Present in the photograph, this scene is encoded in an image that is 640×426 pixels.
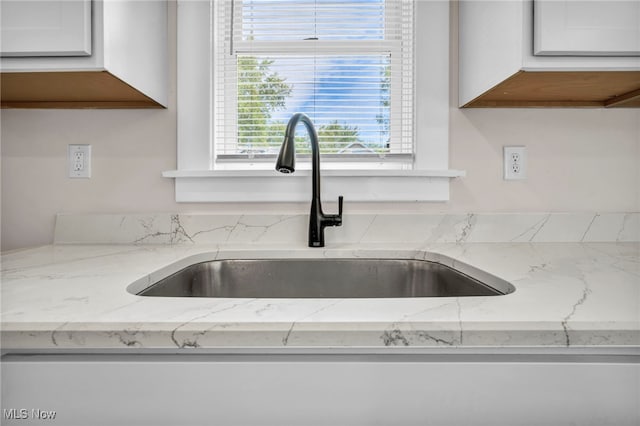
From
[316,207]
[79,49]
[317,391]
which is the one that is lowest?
[317,391]

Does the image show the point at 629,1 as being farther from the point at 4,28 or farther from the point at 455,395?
the point at 4,28

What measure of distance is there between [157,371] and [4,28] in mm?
907

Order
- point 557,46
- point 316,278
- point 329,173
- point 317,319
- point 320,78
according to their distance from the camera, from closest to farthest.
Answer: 1. point 317,319
2. point 557,46
3. point 316,278
4. point 329,173
5. point 320,78

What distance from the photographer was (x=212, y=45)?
48.7 inches

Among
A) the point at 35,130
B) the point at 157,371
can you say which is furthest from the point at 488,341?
the point at 35,130

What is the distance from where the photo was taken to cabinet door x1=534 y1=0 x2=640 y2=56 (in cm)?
84

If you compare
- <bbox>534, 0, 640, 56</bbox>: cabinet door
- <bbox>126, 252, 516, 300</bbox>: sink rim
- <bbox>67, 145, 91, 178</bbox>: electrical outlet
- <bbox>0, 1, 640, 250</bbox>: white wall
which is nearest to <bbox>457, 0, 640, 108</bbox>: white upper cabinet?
<bbox>534, 0, 640, 56</bbox>: cabinet door

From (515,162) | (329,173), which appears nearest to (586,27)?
(515,162)

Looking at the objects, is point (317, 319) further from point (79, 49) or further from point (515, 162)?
point (515, 162)

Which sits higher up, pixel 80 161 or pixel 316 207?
pixel 80 161

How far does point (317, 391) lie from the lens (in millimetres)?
500

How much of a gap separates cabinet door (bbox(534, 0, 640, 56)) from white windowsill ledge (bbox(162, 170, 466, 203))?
1.55 feet

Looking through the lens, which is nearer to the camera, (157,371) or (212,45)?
(157,371)

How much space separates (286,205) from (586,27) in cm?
92
